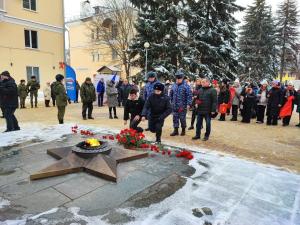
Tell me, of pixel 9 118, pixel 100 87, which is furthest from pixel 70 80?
pixel 9 118

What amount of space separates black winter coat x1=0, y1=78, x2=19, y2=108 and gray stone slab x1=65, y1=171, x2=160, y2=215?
17.9 feet

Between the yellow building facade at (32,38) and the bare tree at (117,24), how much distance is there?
191 inches

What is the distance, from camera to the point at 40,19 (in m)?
21.5

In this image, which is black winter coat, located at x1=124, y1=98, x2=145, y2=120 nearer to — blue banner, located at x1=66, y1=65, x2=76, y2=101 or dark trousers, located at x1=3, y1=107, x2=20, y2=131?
dark trousers, located at x1=3, y1=107, x2=20, y2=131

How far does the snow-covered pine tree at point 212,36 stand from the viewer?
20.3 m

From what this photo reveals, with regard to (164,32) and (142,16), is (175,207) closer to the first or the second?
(164,32)

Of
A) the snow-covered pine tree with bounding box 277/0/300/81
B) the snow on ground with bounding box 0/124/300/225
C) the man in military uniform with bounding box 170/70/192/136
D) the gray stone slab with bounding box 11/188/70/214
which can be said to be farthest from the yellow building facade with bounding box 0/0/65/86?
the snow-covered pine tree with bounding box 277/0/300/81

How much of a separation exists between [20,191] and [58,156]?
50.3 inches

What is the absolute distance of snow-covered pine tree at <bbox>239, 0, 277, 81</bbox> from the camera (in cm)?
3422

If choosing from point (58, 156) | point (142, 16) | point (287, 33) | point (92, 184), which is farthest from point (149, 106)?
point (287, 33)

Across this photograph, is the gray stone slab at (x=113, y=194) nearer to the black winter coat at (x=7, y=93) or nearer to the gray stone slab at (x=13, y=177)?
the gray stone slab at (x=13, y=177)

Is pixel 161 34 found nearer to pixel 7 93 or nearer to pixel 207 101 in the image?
pixel 207 101

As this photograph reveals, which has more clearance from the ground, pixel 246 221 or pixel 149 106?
pixel 149 106

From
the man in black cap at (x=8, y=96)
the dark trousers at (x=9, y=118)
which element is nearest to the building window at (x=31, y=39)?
the man in black cap at (x=8, y=96)
